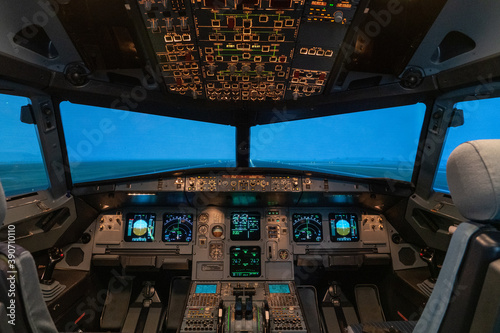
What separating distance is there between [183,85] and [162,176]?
962 mm

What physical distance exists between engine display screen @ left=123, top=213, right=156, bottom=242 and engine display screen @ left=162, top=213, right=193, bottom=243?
0.14 meters

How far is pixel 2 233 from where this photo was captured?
2.38m

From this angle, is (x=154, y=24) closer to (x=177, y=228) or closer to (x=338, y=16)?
(x=338, y=16)

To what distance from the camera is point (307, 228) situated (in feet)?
11.4

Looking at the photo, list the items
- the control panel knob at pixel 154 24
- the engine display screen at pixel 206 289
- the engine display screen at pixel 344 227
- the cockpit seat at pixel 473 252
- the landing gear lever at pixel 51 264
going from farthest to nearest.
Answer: the engine display screen at pixel 344 227 → the engine display screen at pixel 206 289 → the landing gear lever at pixel 51 264 → the control panel knob at pixel 154 24 → the cockpit seat at pixel 473 252

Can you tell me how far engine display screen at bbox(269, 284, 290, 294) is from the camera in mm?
3070

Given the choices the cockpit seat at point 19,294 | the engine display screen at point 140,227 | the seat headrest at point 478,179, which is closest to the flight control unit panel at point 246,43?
the seat headrest at point 478,179

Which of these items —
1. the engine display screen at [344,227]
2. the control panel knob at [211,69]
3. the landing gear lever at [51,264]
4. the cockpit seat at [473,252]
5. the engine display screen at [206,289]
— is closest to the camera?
the cockpit seat at [473,252]

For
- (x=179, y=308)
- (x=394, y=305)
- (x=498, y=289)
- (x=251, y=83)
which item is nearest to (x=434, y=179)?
(x=394, y=305)

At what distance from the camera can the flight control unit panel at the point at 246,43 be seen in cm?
197

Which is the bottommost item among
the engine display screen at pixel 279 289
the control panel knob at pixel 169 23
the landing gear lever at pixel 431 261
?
the engine display screen at pixel 279 289

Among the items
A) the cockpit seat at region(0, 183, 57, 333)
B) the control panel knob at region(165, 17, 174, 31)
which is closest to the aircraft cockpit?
the control panel knob at region(165, 17, 174, 31)

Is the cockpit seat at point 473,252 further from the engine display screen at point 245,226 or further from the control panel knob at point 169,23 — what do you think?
the engine display screen at point 245,226

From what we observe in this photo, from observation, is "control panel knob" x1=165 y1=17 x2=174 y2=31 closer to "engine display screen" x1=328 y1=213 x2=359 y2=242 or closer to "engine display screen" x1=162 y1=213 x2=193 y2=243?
"engine display screen" x1=162 y1=213 x2=193 y2=243
